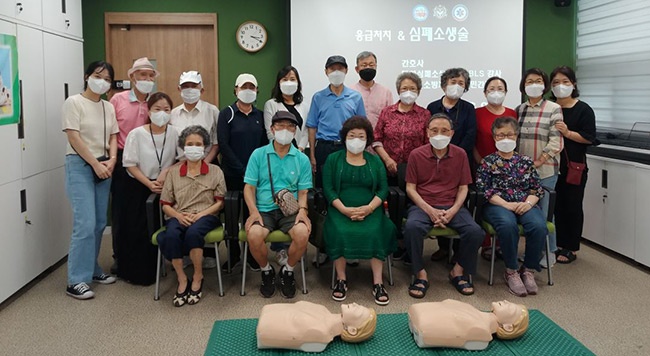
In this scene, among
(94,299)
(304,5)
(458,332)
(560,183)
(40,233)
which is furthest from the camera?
(304,5)

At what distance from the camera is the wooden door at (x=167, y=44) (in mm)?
5180

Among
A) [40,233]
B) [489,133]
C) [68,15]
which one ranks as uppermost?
[68,15]

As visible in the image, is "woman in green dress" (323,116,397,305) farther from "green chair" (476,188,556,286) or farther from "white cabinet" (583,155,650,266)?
"white cabinet" (583,155,650,266)

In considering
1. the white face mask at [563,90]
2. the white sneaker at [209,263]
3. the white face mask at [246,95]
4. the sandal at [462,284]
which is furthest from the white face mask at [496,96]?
the white sneaker at [209,263]

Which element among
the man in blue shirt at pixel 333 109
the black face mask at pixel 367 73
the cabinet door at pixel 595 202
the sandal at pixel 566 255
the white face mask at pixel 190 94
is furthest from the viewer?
the cabinet door at pixel 595 202

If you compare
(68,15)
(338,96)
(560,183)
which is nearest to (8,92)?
(68,15)

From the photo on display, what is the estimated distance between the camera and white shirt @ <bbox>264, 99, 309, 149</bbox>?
408cm

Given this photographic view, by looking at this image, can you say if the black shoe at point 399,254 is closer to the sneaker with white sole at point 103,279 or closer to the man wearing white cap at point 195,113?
the man wearing white cap at point 195,113

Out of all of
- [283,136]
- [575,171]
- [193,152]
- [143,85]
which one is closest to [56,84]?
[143,85]

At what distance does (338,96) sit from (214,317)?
1857mm

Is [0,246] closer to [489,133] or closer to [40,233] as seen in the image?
[40,233]

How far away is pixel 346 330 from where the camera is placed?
9.17 ft

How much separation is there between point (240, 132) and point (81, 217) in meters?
1.21

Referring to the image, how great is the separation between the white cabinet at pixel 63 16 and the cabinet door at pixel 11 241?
132cm
